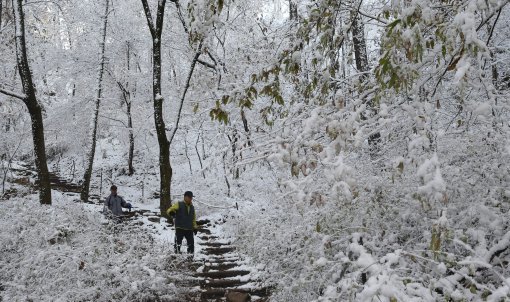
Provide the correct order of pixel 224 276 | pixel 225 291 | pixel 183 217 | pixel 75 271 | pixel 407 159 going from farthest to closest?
pixel 183 217
pixel 224 276
pixel 225 291
pixel 75 271
pixel 407 159

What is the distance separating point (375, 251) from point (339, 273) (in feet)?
2.07

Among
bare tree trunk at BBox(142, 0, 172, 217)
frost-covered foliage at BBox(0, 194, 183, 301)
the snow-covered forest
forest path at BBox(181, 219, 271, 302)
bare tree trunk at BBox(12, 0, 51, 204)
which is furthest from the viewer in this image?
bare tree trunk at BBox(142, 0, 172, 217)

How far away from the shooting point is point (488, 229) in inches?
156

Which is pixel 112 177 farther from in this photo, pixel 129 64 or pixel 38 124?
pixel 38 124

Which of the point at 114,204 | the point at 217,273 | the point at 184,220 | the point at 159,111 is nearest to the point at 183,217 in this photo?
the point at 184,220

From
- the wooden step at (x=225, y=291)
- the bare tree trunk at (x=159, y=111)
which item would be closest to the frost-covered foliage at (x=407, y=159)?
the wooden step at (x=225, y=291)

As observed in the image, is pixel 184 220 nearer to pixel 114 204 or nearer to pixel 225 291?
pixel 225 291

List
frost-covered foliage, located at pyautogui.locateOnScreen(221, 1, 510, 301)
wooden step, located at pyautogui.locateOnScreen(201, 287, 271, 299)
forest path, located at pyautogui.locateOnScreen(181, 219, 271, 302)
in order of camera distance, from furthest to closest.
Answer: wooden step, located at pyautogui.locateOnScreen(201, 287, 271, 299), forest path, located at pyautogui.locateOnScreen(181, 219, 271, 302), frost-covered foliage, located at pyautogui.locateOnScreen(221, 1, 510, 301)

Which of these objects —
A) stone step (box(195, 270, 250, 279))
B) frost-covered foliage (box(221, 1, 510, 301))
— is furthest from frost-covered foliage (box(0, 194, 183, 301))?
frost-covered foliage (box(221, 1, 510, 301))

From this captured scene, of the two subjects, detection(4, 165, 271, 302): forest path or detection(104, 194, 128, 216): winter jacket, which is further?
detection(104, 194, 128, 216): winter jacket

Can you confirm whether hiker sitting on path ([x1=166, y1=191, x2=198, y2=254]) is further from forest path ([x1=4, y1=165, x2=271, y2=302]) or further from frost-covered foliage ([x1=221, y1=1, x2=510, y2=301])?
frost-covered foliage ([x1=221, y1=1, x2=510, y2=301])

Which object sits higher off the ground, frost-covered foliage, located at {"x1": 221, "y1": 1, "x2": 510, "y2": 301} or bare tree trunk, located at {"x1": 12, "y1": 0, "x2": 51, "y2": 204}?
bare tree trunk, located at {"x1": 12, "y1": 0, "x2": 51, "y2": 204}

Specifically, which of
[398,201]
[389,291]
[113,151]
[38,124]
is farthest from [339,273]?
[113,151]

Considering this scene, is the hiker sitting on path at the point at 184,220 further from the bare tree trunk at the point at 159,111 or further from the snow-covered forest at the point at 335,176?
the bare tree trunk at the point at 159,111
